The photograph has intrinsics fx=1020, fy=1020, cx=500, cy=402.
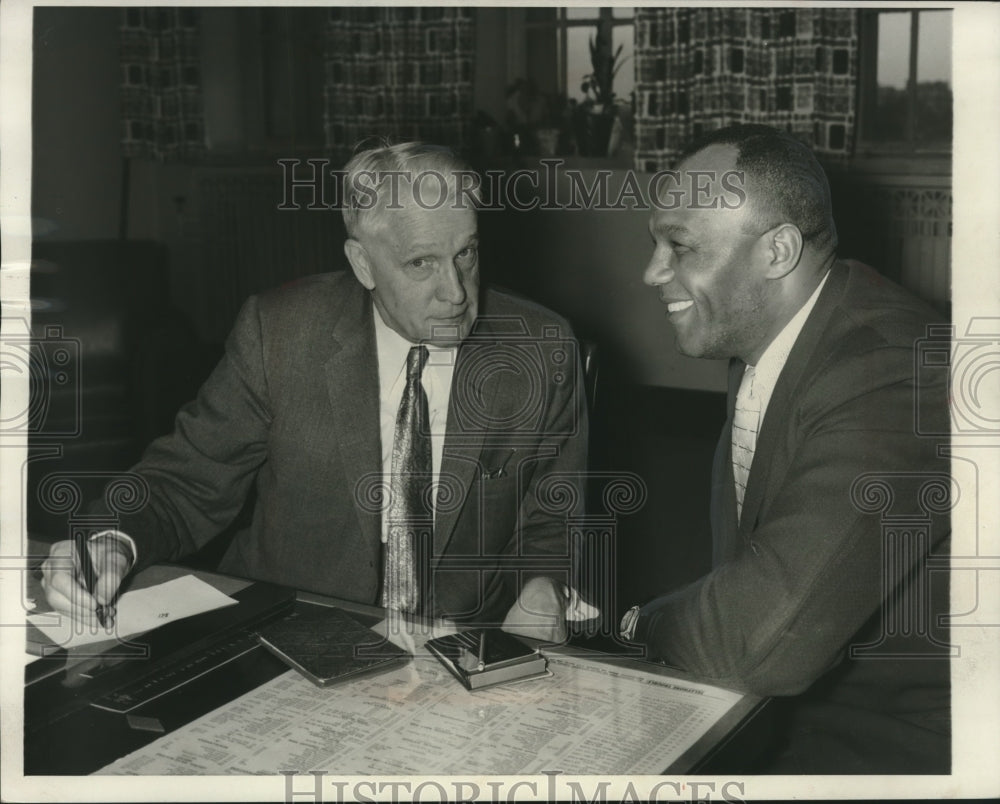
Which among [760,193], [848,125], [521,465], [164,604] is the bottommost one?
[164,604]

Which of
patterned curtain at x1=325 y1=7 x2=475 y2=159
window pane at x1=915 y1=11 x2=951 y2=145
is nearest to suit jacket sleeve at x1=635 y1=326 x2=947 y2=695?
window pane at x1=915 y1=11 x2=951 y2=145

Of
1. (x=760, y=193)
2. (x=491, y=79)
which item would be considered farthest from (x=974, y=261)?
(x=491, y=79)

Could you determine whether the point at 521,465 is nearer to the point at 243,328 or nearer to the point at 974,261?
the point at 243,328

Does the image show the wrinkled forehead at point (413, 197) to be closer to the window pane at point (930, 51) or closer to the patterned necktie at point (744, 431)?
the patterned necktie at point (744, 431)

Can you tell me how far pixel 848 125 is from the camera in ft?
13.9

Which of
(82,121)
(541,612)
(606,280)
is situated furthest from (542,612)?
(82,121)

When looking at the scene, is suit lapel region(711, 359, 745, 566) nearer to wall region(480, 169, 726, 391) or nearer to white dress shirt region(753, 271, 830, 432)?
white dress shirt region(753, 271, 830, 432)

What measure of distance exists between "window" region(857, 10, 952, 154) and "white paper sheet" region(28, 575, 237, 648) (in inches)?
157

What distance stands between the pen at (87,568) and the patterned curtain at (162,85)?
4868 mm

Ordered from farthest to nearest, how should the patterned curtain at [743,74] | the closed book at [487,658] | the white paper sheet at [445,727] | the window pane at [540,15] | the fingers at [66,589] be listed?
the window pane at [540,15] → the patterned curtain at [743,74] → the fingers at [66,589] → the closed book at [487,658] → the white paper sheet at [445,727]

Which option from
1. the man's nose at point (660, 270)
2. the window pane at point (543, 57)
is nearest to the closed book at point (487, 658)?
the man's nose at point (660, 270)

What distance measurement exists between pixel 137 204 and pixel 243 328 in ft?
15.0

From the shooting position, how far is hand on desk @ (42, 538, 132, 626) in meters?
1.33

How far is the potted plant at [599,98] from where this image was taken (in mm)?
4883
